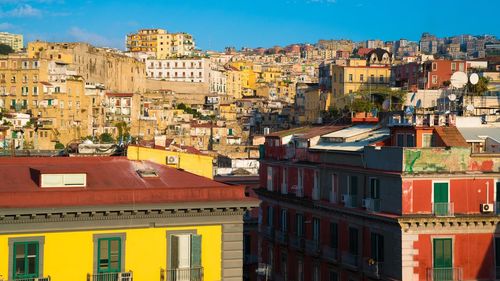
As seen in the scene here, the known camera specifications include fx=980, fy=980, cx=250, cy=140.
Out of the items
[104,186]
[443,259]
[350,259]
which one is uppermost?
[104,186]

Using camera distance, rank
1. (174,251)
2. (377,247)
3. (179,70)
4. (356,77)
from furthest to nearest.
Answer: (179,70)
(356,77)
(377,247)
(174,251)

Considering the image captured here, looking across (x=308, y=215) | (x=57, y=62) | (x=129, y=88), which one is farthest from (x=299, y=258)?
(x=129, y=88)

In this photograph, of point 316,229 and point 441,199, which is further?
point 316,229

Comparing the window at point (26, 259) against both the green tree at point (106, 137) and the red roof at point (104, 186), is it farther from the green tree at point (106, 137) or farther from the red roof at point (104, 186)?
the green tree at point (106, 137)

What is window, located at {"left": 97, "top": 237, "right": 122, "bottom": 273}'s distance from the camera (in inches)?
834

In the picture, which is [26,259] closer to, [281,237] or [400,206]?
[400,206]

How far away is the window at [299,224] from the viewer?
3303cm

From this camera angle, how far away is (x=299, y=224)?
109ft

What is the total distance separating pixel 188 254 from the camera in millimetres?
21922

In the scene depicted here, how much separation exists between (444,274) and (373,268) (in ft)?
7.11

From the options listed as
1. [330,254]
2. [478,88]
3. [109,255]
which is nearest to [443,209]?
[330,254]

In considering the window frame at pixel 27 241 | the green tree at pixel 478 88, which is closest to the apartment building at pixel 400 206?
the window frame at pixel 27 241

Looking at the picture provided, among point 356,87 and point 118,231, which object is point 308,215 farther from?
point 356,87

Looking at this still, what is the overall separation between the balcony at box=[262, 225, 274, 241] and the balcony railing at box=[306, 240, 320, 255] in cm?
373
